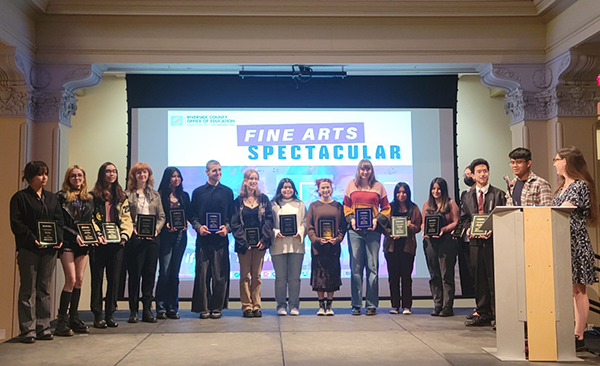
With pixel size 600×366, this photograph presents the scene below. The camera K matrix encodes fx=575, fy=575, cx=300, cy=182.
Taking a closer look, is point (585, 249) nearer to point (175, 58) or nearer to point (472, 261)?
Result: point (472, 261)

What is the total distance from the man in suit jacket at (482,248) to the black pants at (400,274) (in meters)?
0.79

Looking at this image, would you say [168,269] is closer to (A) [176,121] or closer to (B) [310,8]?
(A) [176,121]

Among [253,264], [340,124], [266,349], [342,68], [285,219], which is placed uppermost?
[342,68]

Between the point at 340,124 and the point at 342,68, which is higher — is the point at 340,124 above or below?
below

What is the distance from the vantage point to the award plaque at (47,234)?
4.60 m

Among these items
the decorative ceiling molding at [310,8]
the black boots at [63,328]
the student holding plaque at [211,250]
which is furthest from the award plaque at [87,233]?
the decorative ceiling molding at [310,8]

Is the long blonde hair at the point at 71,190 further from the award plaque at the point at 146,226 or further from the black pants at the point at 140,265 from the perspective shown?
the black pants at the point at 140,265

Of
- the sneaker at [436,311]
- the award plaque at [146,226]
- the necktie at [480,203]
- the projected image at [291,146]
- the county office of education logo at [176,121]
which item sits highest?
the county office of education logo at [176,121]

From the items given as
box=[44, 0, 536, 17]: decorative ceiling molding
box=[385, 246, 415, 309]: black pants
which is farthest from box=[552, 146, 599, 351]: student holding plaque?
box=[44, 0, 536, 17]: decorative ceiling molding

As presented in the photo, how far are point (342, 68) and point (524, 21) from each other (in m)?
2.07

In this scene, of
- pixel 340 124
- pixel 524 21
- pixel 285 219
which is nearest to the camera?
pixel 285 219

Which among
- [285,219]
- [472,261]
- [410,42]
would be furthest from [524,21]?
[285,219]

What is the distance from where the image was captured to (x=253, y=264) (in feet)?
19.8

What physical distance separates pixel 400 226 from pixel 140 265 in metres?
2.70
